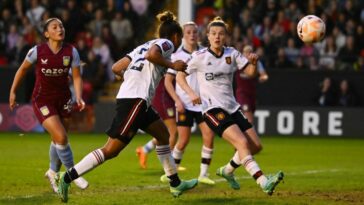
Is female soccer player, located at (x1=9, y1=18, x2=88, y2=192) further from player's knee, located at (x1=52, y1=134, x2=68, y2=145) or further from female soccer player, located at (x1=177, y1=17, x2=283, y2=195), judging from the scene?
female soccer player, located at (x1=177, y1=17, x2=283, y2=195)

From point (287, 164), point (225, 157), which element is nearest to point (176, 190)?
point (287, 164)

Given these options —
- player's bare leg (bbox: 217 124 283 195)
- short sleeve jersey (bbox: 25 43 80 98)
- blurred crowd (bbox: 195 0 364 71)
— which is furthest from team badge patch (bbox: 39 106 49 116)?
blurred crowd (bbox: 195 0 364 71)

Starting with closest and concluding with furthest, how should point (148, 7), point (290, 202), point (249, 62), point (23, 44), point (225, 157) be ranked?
point (290, 202) → point (249, 62) → point (225, 157) → point (23, 44) → point (148, 7)

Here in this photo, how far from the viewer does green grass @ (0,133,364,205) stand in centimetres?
1190

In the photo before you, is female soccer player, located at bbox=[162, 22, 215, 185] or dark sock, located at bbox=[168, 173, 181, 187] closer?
dark sock, located at bbox=[168, 173, 181, 187]

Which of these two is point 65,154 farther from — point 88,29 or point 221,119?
point 88,29

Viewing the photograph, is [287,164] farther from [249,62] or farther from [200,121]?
[249,62]

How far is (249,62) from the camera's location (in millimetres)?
12344

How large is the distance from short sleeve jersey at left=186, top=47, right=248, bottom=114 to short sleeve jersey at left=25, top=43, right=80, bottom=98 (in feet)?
5.37

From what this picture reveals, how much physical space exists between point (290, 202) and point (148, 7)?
1823 cm

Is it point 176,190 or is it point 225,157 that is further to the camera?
point 225,157

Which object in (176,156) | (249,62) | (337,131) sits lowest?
(337,131)

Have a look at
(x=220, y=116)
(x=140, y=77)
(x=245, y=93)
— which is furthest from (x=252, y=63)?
(x=245, y=93)

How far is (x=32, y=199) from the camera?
11766mm
